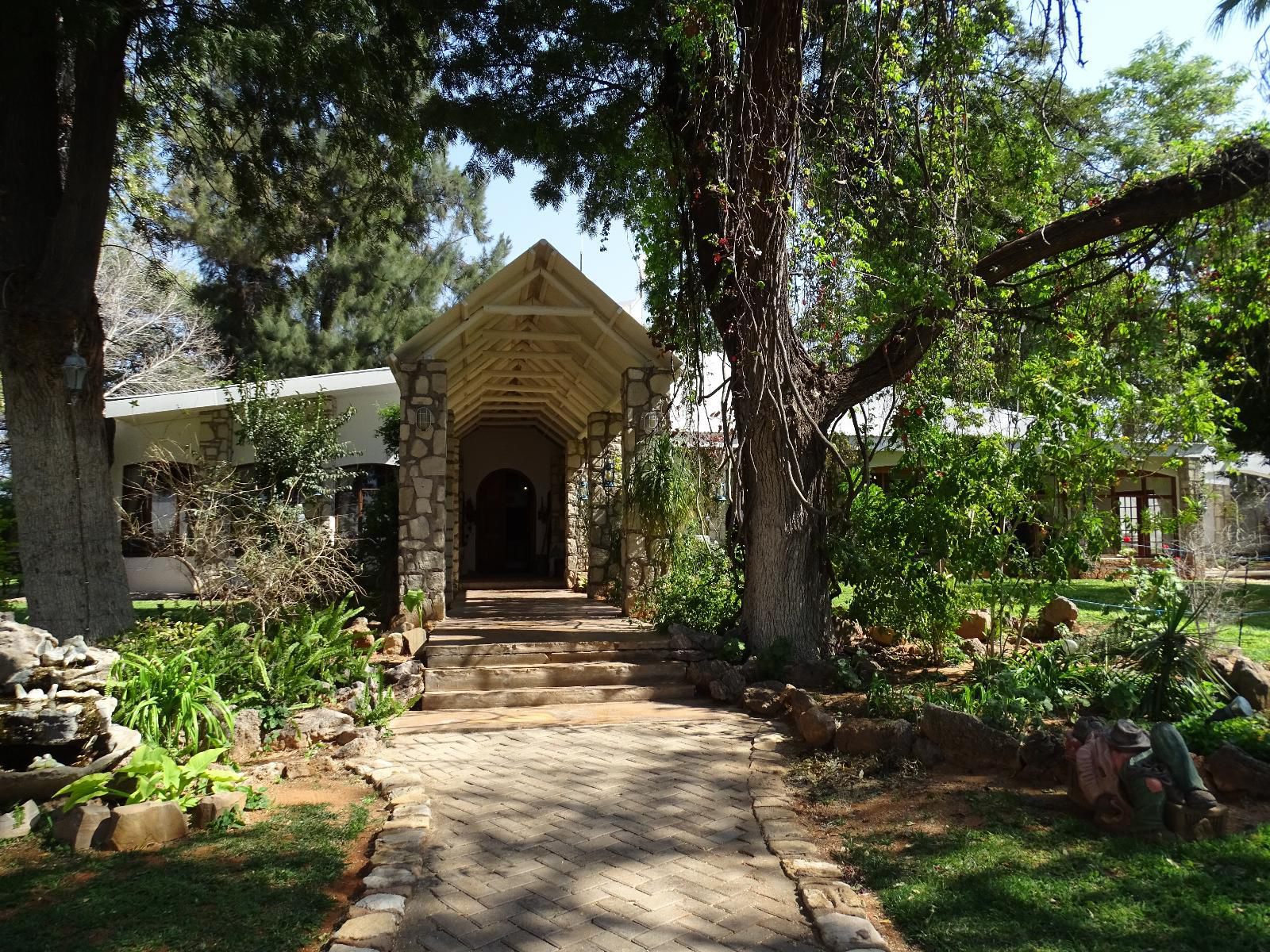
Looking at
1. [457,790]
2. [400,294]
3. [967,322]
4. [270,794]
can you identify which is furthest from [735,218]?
[400,294]

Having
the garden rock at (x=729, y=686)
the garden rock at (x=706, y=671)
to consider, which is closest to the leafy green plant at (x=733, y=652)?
the garden rock at (x=706, y=671)

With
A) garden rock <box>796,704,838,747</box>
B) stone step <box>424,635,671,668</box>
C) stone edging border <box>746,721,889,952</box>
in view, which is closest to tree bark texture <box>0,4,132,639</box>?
stone step <box>424,635,671,668</box>

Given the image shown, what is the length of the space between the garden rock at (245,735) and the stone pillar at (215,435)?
10404 mm

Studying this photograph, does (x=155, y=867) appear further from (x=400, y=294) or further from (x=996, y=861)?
(x=400, y=294)

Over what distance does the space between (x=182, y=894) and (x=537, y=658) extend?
5150mm

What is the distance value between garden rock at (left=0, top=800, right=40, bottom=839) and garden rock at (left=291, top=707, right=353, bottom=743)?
206cm

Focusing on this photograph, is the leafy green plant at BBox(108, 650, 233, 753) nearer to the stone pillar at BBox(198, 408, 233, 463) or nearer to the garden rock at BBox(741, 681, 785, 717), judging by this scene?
the garden rock at BBox(741, 681, 785, 717)

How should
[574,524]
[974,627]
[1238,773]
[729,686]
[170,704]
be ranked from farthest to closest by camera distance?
[574,524] < [974,627] < [729,686] < [170,704] < [1238,773]

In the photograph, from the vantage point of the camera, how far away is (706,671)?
8641 mm

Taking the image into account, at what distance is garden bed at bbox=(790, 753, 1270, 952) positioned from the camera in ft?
11.6

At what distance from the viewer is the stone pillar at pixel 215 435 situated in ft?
51.3

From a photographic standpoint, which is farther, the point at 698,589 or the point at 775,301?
the point at 698,589

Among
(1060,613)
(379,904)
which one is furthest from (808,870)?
(1060,613)

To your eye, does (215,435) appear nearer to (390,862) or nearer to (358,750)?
(358,750)
